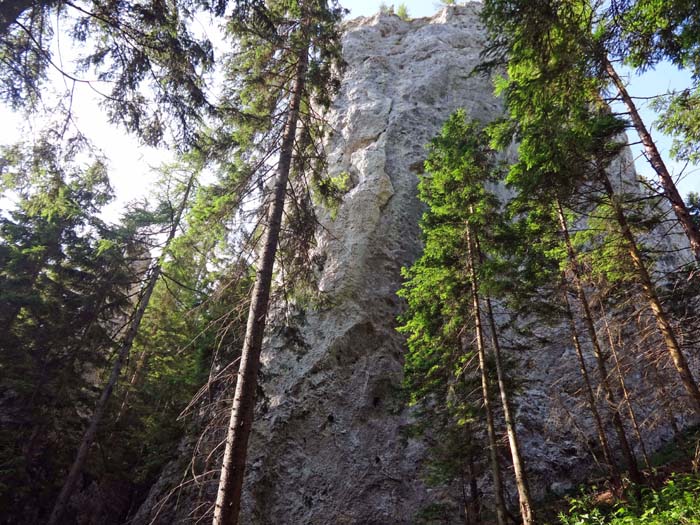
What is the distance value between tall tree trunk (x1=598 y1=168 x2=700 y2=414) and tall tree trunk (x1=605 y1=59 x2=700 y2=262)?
0.89m

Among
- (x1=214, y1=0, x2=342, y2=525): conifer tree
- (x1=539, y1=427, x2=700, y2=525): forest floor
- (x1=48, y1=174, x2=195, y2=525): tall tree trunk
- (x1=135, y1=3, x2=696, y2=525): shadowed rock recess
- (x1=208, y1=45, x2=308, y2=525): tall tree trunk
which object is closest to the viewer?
(x1=208, y1=45, x2=308, y2=525): tall tree trunk

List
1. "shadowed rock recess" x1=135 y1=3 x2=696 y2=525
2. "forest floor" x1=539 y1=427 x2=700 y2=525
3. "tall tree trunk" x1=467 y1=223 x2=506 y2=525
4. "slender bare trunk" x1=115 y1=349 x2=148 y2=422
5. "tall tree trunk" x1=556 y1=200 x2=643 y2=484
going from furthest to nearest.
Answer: "slender bare trunk" x1=115 y1=349 x2=148 y2=422 → "shadowed rock recess" x1=135 y1=3 x2=696 y2=525 → "tall tree trunk" x1=556 y1=200 x2=643 y2=484 → "tall tree trunk" x1=467 y1=223 x2=506 y2=525 → "forest floor" x1=539 y1=427 x2=700 y2=525

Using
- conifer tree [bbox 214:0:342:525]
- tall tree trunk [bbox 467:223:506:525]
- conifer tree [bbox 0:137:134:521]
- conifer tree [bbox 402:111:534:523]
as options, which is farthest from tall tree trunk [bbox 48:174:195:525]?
tall tree trunk [bbox 467:223:506:525]

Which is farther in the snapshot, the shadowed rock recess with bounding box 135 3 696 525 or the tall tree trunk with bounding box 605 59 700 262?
the shadowed rock recess with bounding box 135 3 696 525

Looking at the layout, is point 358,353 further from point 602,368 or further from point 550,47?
point 550,47

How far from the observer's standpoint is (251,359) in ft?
20.3

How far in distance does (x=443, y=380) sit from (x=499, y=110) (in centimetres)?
2242

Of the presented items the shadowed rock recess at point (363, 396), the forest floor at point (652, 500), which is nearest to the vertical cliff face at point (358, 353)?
the shadowed rock recess at point (363, 396)

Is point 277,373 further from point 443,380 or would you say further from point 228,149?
point 228,149

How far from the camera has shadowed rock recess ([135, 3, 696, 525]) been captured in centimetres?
1302

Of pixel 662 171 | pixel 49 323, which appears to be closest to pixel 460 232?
pixel 662 171

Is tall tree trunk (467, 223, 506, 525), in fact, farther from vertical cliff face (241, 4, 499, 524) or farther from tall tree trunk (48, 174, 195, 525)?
tall tree trunk (48, 174, 195, 525)

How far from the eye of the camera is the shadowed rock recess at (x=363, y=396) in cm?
1302

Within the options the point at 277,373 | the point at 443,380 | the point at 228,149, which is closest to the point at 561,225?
the point at 443,380
